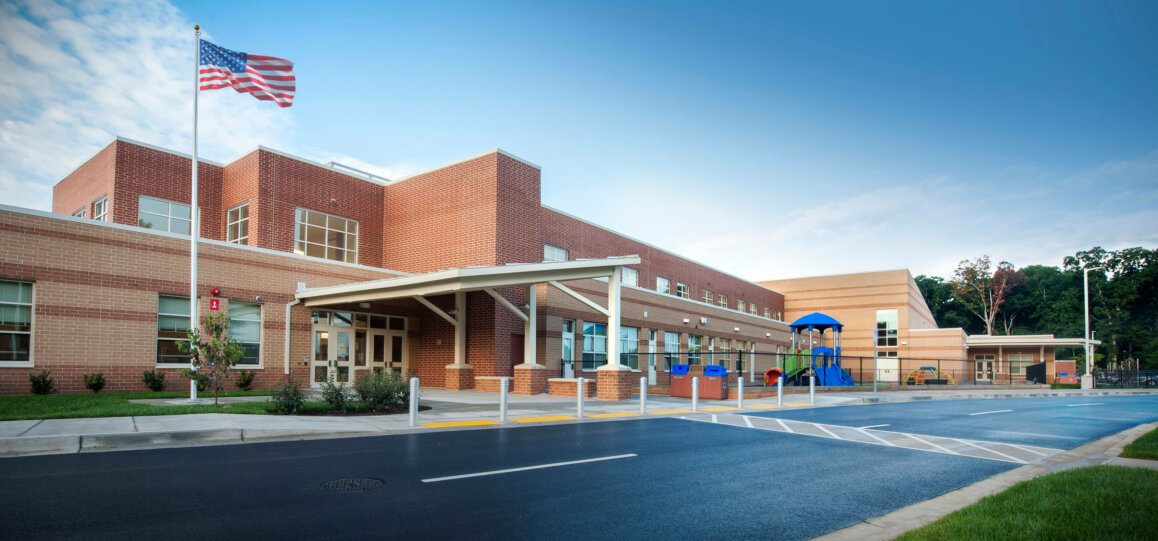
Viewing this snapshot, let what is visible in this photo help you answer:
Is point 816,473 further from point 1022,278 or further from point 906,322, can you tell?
point 1022,278

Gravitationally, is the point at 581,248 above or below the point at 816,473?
above

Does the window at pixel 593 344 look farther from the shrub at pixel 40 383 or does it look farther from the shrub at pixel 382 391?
the shrub at pixel 40 383

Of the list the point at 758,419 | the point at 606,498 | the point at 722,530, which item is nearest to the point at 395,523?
the point at 606,498

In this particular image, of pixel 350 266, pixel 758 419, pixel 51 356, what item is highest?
pixel 350 266

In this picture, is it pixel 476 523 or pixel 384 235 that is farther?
pixel 384 235

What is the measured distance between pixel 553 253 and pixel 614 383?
11084mm

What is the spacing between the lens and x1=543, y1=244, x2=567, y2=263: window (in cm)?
2992

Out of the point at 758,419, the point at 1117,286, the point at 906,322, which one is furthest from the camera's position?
the point at 1117,286

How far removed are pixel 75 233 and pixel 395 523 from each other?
16.9 m

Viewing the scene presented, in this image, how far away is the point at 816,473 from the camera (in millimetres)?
8328

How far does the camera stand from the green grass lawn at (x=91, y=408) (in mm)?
11281

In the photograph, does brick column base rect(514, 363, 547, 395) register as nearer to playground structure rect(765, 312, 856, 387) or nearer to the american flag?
the american flag

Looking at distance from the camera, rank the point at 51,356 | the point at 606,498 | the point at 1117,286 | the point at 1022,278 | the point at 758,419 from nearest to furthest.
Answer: the point at 606,498 → the point at 758,419 → the point at 51,356 → the point at 1117,286 → the point at 1022,278

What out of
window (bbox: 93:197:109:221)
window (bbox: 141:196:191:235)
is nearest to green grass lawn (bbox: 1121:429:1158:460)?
window (bbox: 141:196:191:235)
